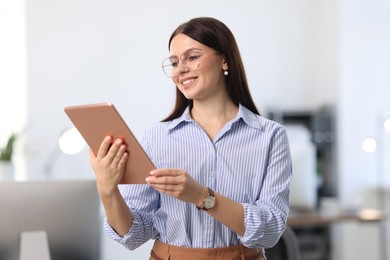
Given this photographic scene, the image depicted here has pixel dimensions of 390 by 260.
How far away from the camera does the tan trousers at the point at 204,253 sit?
1.50 m

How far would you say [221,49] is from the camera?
5.29ft

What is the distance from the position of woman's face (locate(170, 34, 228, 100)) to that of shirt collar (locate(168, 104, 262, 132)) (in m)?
0.07

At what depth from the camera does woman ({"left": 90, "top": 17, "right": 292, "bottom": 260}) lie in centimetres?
148

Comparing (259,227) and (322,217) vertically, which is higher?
(259,227)

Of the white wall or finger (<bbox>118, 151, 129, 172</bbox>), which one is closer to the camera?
finger (<bbox>118, 151, 129, 172</bbox>)

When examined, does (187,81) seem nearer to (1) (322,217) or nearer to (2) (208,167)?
(2) (208,167)

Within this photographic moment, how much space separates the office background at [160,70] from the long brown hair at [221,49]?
427 cm

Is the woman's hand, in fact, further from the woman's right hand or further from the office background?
the office background

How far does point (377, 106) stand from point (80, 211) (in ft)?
17.2

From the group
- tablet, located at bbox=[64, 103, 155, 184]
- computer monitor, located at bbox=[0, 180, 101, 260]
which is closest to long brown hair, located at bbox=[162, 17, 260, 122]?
tablet, located at bbox=[64, 103, 155, 184]

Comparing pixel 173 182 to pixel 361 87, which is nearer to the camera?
pixel 173 182

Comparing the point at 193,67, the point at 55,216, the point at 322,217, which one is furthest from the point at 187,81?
the point at 322,217

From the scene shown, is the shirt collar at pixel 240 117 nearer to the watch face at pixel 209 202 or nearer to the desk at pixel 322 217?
the watch face at pixel 209 202

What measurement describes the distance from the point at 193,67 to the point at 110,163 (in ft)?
0.99
